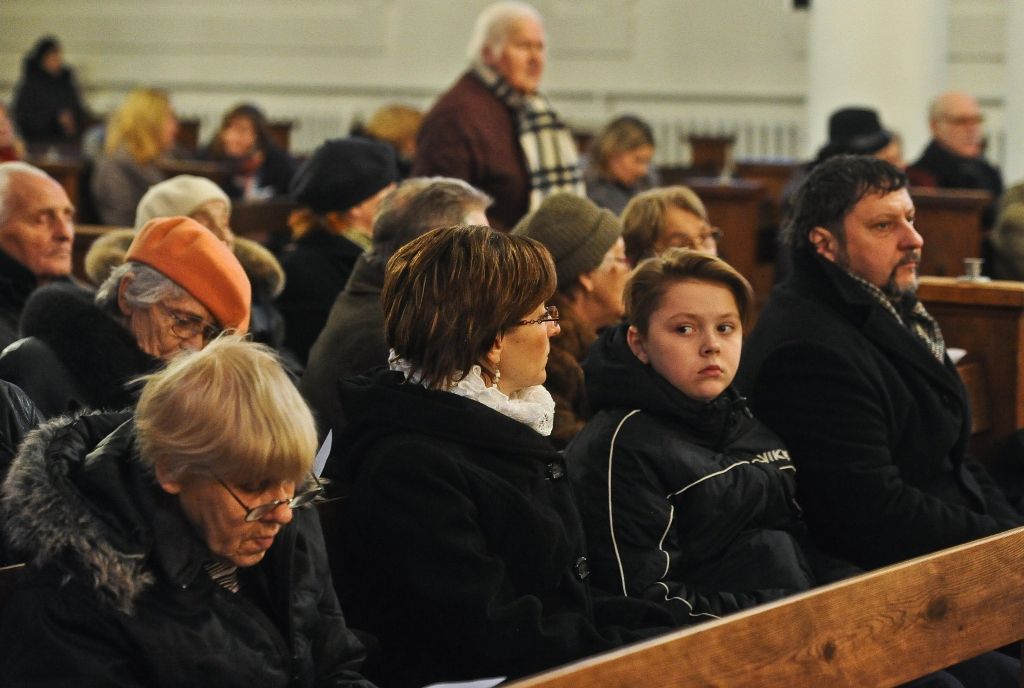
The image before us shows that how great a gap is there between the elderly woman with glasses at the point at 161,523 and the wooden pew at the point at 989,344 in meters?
2.56

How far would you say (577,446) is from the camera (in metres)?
2.94

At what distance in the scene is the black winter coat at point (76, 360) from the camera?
2971 millimetres

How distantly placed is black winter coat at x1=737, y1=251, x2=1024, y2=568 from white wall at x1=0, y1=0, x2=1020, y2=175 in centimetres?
900

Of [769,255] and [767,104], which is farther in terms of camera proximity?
[767,104]

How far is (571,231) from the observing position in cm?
371

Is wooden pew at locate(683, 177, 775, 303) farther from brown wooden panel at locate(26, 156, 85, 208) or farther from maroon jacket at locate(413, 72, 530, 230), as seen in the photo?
A: brown wooden panel at locate(26, 156, 85, 208)

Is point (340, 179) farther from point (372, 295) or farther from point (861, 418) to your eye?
point (861, 418)

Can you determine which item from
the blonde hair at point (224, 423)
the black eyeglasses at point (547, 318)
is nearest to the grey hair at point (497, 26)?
the black eyeglasses at point (547, 318)

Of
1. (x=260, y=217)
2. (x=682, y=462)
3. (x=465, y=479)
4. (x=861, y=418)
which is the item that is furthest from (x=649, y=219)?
(x=260, y=217)

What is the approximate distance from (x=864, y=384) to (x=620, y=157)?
3389 mm

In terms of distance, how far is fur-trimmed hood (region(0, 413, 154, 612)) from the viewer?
6.58 ft

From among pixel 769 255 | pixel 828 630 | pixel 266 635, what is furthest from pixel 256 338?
pixel 769 255

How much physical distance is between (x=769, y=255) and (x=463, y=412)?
17.6 feet

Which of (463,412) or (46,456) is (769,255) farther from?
(46,456)
